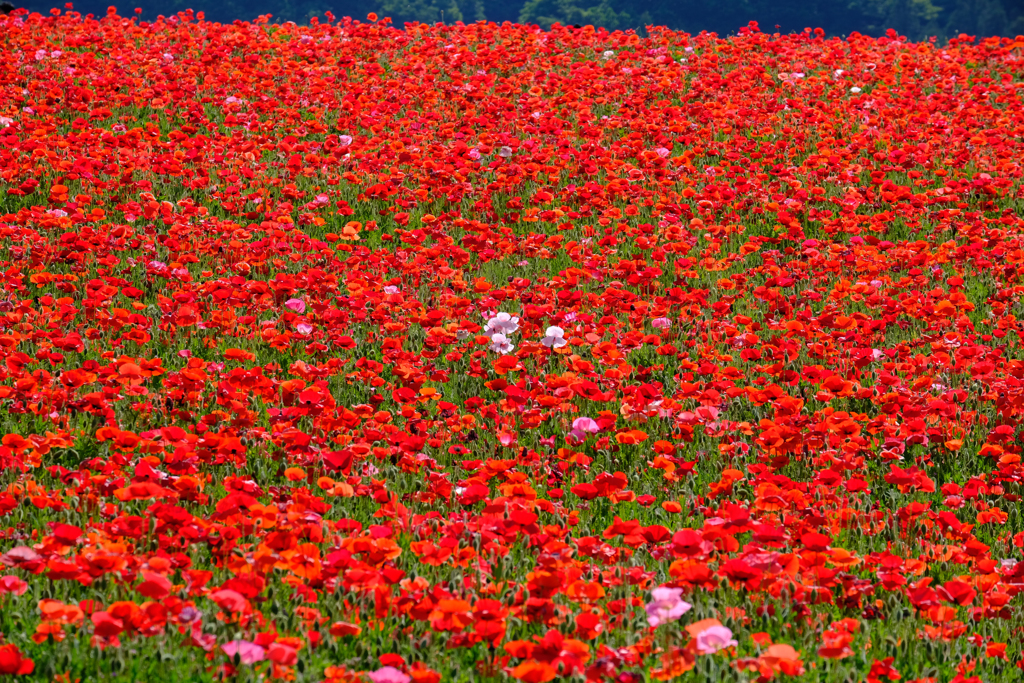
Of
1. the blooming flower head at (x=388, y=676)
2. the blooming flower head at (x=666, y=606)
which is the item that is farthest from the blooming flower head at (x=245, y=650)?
the blooming flower head at (x=666, y=606)

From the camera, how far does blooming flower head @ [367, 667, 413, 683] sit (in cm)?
301

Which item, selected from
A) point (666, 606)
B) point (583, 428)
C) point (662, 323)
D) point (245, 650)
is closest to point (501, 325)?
point (662, 323)

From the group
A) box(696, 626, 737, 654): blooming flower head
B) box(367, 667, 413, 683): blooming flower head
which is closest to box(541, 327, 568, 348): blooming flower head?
box(696, 626, 737, 654): blooming flower head

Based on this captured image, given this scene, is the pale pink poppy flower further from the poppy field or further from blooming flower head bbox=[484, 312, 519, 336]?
blooming flower head bbox=[484, 312, 519, 336]

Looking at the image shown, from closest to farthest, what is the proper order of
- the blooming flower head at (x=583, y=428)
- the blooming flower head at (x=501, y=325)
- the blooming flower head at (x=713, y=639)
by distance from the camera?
1. the blooming flower head at (x=713, y=639)
2. the blooming flower head at (x=583, y=428)
3. the blooming flower head at (x=501, y=325)

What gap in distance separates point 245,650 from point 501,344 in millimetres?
3442

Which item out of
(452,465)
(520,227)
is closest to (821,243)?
(520,227)

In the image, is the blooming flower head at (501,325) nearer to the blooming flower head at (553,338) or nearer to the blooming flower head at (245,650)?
the blooming flower head at (553,338)

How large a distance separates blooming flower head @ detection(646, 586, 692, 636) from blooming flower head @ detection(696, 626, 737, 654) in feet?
0.52

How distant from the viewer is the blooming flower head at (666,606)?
3.41m

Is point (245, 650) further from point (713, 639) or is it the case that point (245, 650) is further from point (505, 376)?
point (505, 376)

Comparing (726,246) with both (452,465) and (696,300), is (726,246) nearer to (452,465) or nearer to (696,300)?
(696,300)

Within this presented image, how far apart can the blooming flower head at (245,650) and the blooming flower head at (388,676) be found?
36cm

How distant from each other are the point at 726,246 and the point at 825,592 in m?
5.04
